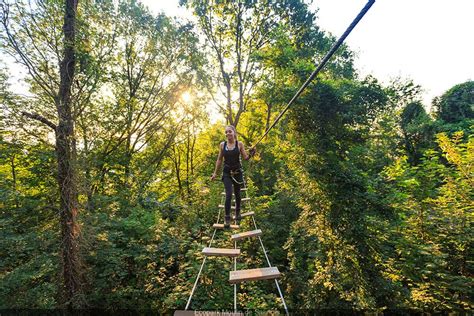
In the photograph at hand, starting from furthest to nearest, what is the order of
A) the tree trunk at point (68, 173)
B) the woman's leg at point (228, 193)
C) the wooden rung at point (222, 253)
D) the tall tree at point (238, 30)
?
the tall tree at point (238, 30) → the tree trunk at point (68, 173) → the woman's leg at point (228, 193) → the wooden rung at point (222, 253)

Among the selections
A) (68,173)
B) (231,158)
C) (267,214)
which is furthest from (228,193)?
(267,214)

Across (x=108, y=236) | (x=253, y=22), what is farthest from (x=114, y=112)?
(x=253, y=22)

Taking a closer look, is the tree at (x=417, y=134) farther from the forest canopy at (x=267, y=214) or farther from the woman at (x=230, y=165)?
the woman at (x=230, y=165)

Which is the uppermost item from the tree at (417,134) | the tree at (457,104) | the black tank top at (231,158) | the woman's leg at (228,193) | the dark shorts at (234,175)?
the tree at (457,104)

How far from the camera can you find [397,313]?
10.8ft

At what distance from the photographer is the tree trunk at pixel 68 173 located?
4.13 meters

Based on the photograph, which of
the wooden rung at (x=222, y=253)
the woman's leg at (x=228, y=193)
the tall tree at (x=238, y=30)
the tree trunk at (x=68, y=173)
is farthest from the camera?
the tall tree at (x=238, y=30)

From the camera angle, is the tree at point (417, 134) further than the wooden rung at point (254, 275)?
Yes

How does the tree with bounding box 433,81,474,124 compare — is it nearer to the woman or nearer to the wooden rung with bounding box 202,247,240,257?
the woman

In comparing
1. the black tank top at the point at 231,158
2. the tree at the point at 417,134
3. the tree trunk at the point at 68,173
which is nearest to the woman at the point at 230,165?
the black tank top at the point at 231,158

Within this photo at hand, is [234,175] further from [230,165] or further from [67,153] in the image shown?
[67,153]

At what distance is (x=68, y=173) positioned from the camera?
4.14 metres

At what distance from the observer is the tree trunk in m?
4.13

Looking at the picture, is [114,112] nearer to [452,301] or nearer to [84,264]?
[84,264]
